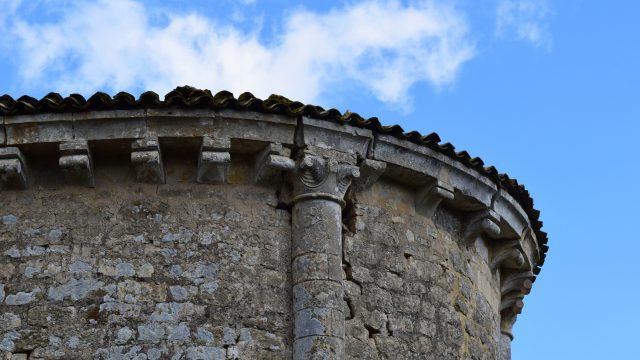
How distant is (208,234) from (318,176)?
967 millimetres

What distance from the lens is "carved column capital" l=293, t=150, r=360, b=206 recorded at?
9.36m

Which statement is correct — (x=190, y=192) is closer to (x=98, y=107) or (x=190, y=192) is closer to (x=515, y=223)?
(x=98, y=107)

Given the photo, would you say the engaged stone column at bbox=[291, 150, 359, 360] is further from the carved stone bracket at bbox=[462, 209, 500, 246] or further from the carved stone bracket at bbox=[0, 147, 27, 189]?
the carved stone bracket at bbox=[0, 147, 27, 189]

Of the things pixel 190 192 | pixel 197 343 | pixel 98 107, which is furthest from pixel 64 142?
pixel 197 343

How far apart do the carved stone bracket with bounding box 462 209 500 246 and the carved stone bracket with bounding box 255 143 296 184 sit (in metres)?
1.97

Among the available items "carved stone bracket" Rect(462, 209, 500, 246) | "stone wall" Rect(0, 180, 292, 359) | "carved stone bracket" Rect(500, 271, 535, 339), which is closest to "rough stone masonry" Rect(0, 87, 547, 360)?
"stone wall" Rect(0, 180, 292, 359)

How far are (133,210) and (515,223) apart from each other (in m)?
3.67

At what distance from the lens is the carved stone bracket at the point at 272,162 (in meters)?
9.31

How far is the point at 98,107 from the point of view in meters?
9.16

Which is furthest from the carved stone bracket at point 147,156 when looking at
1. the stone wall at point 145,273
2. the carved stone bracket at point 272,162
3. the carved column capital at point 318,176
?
the carved column capital at point 318,176

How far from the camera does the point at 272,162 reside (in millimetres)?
9297

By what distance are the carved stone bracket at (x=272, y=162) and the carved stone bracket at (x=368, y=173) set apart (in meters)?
0.62

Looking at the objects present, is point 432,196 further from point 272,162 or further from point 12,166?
point 12,166

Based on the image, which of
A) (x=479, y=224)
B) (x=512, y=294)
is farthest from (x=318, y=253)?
(x=512, y=294)
